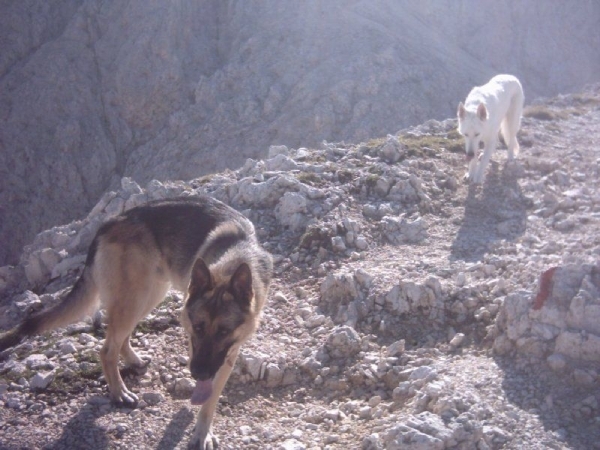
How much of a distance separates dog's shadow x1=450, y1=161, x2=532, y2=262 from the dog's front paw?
3832mm

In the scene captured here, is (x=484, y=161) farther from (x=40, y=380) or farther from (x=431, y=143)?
(x=40, y=380)

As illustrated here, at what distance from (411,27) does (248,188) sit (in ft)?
79.5

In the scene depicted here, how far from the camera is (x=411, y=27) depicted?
99.7ft

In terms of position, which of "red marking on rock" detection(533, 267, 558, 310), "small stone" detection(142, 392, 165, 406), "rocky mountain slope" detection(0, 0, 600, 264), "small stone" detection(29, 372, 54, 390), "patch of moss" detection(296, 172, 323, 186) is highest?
"red marking on rock" detection(533, 267, 558, 310)

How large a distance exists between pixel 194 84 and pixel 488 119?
20.1 meters

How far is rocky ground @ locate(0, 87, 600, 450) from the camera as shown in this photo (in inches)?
184

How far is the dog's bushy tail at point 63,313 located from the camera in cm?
483

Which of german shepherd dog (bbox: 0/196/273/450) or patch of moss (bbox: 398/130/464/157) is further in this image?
patch of moss (bbox: 398/130/464/157)

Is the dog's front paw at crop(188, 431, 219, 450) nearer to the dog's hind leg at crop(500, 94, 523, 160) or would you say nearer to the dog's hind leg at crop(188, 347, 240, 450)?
the dog's hind leg at crop(188, 347, 240, 450)

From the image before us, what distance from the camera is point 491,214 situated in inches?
357

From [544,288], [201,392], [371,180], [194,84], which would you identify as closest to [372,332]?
[544,288]

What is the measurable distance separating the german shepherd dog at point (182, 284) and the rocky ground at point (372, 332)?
45cm

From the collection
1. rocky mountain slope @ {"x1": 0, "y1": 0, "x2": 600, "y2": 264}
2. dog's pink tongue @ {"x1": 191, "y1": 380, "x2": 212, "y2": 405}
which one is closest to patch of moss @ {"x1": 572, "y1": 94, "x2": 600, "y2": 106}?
rocky mountain slope @ {"x1": 0, "y1": 0, "x2": 600, "y2": 264}

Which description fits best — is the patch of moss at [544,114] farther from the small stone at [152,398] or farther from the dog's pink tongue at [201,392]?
the dog's pink tongue at [201,392]
